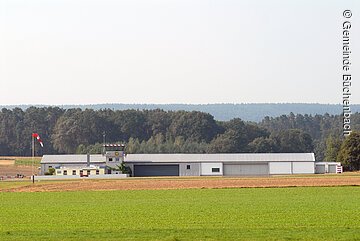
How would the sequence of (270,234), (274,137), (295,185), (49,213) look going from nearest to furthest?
(270,234) < (49,213) < (295,185) < (274,137)

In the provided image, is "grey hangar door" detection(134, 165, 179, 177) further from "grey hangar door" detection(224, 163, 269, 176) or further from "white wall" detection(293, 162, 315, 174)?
"white wall" detection(293, 162, 315, 174)

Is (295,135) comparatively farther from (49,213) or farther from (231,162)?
(49,213)

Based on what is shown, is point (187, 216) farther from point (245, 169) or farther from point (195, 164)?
point (245, 169)

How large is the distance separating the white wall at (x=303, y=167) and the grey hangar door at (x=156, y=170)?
56.6 ft

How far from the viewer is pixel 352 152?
128 meters

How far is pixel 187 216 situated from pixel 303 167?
8786 centimetres

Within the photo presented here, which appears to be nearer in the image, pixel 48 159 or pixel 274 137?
pixel 48 159

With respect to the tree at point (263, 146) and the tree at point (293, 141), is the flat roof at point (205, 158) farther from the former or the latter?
the tree at point (293, 141)

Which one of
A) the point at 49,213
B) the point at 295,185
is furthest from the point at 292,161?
the point at 49,213

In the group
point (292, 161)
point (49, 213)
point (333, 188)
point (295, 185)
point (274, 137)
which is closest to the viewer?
point (49, 213)

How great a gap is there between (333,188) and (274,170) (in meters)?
60.6

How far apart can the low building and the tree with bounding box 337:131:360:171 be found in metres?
4.67

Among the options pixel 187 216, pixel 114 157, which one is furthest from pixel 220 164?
pixel 187 216

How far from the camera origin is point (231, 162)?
430ft
